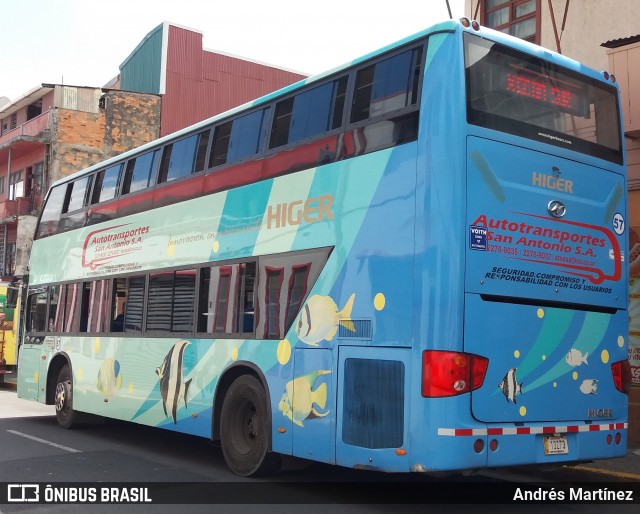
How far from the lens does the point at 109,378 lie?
12.5m

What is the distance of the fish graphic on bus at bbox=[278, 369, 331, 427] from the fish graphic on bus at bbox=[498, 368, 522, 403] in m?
1.69

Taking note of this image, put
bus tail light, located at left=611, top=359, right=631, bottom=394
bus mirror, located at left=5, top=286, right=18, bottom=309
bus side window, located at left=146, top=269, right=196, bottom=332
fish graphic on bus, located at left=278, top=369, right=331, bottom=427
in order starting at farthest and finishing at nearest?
bus mirror, located at left=5, top=286, right=18, bottom=309 → bus side window, located at left=146, top=269, right=196, bottom=332 → bus tail light, located at left=611, top=359, right=631, bottom=394 → fish graphic on bus, located at left=278, top=369, right=331, bottom=427

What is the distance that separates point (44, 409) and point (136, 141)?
23716 mm

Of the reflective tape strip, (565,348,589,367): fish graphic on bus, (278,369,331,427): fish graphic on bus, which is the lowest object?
the reflective tape strip

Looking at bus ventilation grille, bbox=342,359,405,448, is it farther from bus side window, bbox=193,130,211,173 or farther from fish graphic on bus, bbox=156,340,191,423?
bus side window, bbox=193,130,211,173

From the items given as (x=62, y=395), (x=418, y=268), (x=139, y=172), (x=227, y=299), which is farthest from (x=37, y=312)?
(x=418, y=268)

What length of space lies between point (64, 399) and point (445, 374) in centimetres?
923

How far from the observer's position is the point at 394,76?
7609 millimetres

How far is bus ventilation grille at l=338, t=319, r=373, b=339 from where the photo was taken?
24.4 ft

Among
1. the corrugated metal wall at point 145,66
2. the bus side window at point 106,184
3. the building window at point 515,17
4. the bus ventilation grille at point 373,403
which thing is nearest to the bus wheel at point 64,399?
the bus side window at point 106,184

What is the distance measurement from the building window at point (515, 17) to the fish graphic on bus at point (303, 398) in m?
9.32

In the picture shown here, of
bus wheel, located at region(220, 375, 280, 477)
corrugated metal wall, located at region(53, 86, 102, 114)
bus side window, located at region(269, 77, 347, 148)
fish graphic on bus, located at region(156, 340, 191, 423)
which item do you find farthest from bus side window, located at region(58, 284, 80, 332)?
corrugated metal wall, located at region(53, 86, 102, 114)

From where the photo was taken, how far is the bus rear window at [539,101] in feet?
23.8

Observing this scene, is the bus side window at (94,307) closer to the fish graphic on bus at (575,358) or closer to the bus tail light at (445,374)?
the bus tail light at (445,374)
